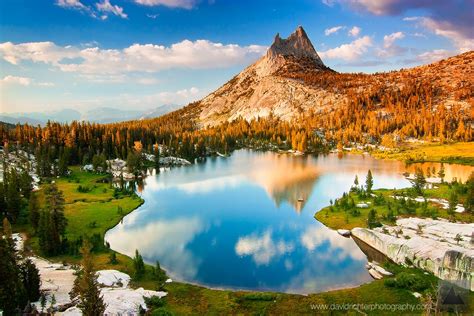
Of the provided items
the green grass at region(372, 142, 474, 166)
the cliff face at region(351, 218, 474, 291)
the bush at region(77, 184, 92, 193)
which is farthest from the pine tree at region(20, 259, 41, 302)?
the green grass at region(372, 142, 474, 166)

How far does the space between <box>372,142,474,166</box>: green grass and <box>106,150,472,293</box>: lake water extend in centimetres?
1557

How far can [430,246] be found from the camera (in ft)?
156

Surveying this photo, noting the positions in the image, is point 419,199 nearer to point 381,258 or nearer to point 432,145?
point 381,258

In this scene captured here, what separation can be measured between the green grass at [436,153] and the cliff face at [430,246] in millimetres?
96256

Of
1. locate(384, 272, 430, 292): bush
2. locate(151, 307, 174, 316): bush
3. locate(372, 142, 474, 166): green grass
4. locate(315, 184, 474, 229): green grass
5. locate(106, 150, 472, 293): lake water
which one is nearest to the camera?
locate(151, 307, 174, 316): bush

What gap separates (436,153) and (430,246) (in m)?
127

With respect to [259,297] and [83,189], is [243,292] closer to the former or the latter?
[259,297]

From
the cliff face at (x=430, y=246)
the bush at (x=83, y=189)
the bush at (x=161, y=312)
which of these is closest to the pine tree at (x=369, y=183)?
the cliff face at (x=430, y=246)

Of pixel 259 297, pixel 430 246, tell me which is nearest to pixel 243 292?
pixel 259 297

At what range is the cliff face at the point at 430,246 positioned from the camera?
41716mm

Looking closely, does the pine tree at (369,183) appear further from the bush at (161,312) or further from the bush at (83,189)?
the bush at (83,189)

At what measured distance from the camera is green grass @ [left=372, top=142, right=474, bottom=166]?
14191cm

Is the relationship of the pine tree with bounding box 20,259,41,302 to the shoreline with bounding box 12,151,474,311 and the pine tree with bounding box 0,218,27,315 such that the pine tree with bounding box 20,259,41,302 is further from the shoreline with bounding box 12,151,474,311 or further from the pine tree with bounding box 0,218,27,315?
the shoreline with bounding box 12,151,474,311

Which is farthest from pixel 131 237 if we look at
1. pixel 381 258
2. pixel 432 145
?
pixel 432 145
